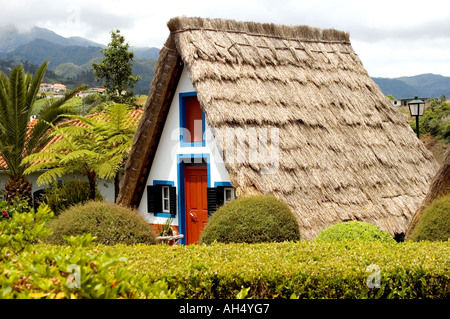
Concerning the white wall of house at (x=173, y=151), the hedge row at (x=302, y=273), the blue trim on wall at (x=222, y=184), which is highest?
the white wall of house at (x=173, y=151)

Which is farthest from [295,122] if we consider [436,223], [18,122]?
[18,122]

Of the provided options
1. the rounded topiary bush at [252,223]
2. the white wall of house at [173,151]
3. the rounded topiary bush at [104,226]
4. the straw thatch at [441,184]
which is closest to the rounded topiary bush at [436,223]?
the straw thatch at [441,184]

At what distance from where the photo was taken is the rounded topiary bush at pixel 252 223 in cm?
971

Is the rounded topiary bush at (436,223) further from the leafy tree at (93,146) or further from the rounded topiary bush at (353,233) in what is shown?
the leafy tree at (93,146)

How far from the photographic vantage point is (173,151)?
13969mm

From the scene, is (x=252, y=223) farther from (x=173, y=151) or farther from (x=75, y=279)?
(x=75, y=279)

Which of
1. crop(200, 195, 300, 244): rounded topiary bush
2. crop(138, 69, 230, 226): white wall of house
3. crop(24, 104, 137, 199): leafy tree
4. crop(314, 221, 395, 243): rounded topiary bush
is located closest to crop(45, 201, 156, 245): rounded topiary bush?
crop(200, 195, 300, 244): rounded topiary bush

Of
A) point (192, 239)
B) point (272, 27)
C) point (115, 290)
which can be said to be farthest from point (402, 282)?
point (272, 27)

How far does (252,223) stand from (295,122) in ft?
14.7

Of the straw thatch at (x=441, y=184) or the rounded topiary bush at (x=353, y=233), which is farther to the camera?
the straw thatch at (x=441, y=184)

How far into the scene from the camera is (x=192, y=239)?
13.8 m

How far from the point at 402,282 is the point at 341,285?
0.69 metres

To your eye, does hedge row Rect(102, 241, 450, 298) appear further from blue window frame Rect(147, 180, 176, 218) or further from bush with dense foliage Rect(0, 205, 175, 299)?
blue window frame Rect(147, 180, 176, 218)

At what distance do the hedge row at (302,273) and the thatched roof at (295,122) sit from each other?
4.56 metres
